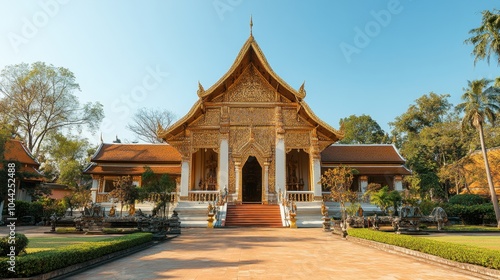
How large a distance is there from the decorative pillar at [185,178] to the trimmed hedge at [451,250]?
407 inches

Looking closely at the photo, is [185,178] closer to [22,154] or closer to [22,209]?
[22,209]

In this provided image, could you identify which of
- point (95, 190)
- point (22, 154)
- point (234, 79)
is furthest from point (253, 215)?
point (22, 154)

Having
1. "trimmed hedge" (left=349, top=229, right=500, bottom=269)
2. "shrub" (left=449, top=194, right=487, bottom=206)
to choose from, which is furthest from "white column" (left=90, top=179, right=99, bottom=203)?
"shrub" (left=449, top=194, right=487, bottom=206)

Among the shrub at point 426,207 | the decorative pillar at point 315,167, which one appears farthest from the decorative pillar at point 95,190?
the shrub at point 426,207

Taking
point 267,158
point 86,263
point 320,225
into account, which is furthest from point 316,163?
point 86,263

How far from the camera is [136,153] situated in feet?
65.8

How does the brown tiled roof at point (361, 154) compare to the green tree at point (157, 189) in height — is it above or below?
above

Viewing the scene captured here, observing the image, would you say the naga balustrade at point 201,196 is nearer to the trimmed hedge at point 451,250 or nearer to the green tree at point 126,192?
the green tree at point 126,192

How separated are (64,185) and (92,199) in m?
15.7

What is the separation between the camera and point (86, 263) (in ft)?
17.1

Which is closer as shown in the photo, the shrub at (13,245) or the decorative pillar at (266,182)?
the shrub at (13,245)

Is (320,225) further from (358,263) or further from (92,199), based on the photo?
(92,199)

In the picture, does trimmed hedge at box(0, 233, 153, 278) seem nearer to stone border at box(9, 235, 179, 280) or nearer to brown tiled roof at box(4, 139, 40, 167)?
stone border at box(9, 235, 179, 280)

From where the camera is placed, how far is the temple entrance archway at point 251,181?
18531mm
